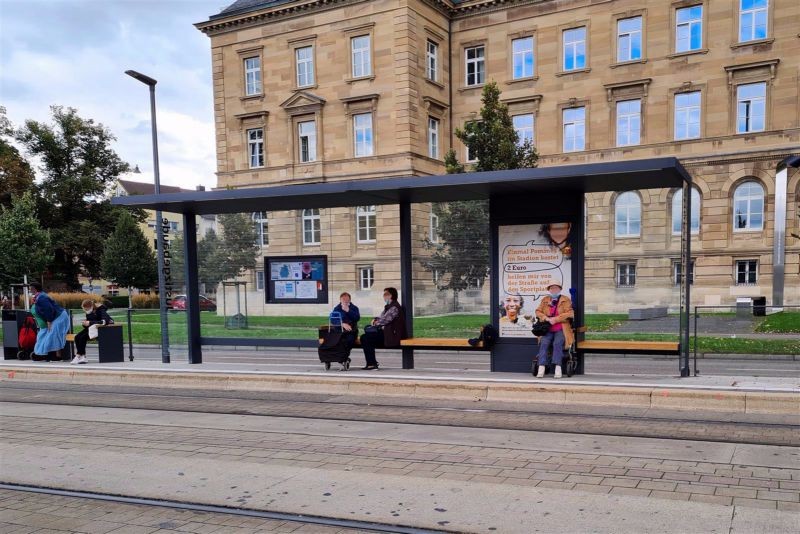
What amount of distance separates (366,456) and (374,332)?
5320 mm

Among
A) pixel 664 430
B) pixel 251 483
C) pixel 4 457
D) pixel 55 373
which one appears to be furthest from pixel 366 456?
pixel 55 373

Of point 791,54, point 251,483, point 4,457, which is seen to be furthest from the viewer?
point 791,54

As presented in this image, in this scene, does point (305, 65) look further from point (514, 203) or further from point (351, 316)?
point (514, 203)

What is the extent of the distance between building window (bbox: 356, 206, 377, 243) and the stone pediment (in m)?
24.0

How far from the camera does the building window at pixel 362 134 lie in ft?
115

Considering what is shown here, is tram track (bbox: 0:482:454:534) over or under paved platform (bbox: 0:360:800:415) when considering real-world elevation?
over

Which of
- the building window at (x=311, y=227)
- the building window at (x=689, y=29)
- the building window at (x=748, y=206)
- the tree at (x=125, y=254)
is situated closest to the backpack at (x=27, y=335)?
the building window at (x=311, y=227)

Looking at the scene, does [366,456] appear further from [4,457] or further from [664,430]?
[4,457]

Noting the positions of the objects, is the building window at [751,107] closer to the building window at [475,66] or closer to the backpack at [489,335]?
the building window at [475,66]

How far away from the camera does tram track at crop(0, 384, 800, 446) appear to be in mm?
7070

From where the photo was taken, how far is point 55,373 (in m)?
13.1

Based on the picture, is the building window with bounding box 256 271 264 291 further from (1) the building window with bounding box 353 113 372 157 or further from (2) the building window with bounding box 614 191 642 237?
(1) the building window with bounding box 353 113 372 157

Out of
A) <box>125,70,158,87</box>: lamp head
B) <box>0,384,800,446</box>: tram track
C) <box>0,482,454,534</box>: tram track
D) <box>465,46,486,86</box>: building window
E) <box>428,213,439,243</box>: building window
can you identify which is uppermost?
<box>465,46,486,86</box>: building window

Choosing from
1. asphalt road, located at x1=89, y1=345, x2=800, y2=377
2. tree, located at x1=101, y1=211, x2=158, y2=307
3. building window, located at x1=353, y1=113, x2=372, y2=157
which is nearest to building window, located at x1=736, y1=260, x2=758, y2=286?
asphalt road, located at x1=89, y1=345, x2=800, y2=377
